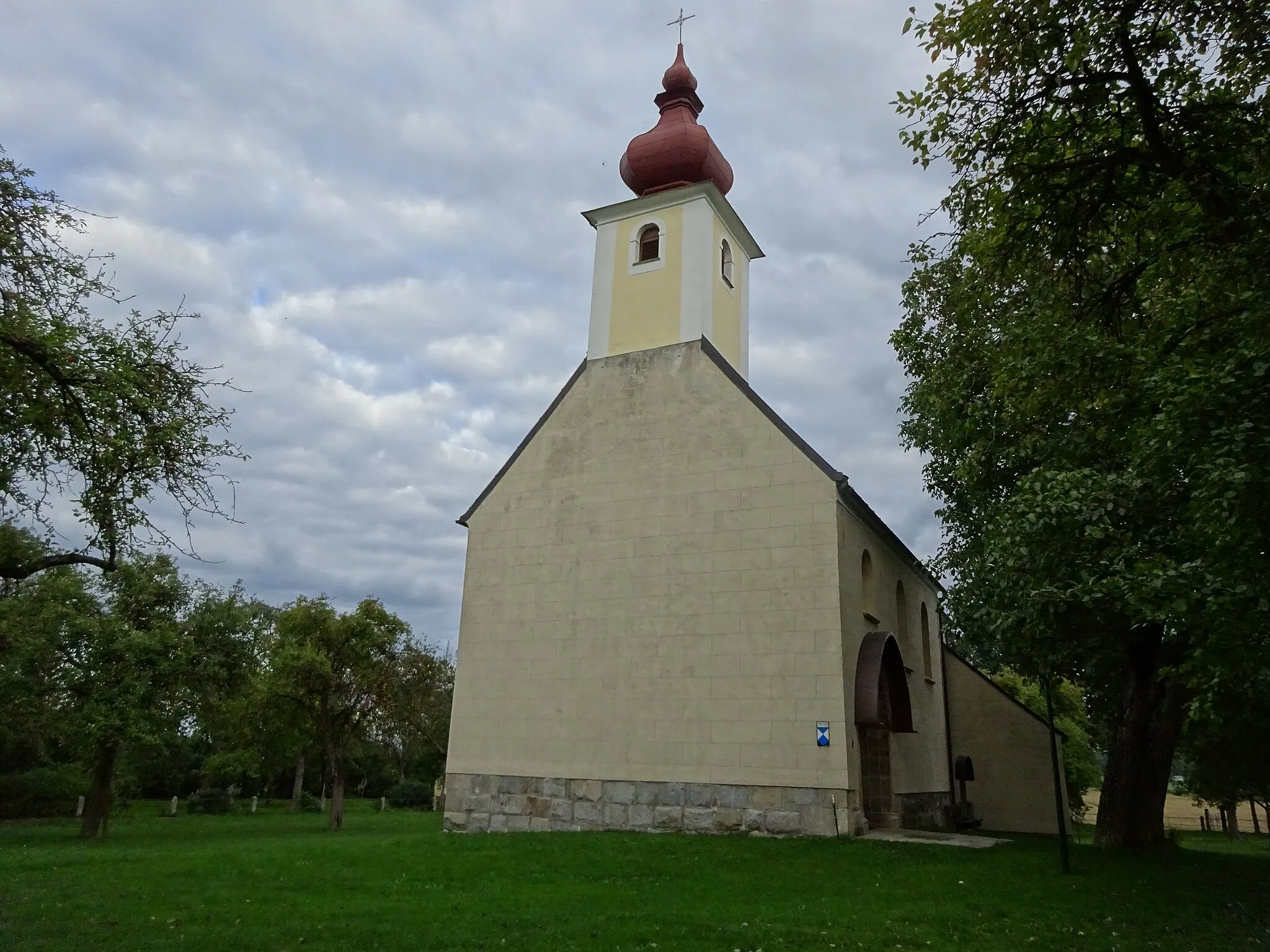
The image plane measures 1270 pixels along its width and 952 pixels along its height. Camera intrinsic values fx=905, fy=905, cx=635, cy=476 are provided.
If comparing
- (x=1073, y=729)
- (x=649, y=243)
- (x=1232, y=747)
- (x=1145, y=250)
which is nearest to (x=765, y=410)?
(x=649, y=243)

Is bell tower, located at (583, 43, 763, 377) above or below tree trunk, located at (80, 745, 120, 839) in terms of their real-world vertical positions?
above

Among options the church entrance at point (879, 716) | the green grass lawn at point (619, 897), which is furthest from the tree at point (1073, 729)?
the green grass lawn at point (619, 897)

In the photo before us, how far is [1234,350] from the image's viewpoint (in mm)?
8844

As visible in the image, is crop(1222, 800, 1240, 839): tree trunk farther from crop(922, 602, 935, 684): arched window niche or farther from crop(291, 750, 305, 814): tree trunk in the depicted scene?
crop(291, 750, 305, 814): tree trunk

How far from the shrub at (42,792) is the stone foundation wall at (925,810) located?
3108 cm

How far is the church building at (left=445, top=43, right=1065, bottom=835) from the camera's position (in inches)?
672

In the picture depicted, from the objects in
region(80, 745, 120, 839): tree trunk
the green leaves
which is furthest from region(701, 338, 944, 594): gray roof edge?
region(80, 745, 120, 839): tree trunk

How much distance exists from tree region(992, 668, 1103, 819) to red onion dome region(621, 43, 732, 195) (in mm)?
23302

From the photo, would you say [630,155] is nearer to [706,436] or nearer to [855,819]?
[706,436]

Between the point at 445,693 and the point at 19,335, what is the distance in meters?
39.5

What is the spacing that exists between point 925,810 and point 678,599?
8.83m

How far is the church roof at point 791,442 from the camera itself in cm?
1823

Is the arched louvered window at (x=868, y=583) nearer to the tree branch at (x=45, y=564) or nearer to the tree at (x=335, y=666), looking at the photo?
the tree branch at (x=45, y=564)

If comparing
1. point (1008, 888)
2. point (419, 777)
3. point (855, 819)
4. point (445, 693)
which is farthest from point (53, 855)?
point (419, 777)
